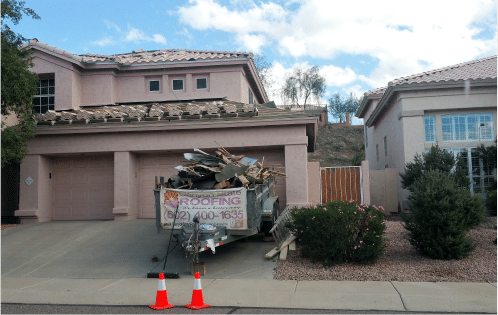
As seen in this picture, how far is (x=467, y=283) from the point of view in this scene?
7.11 metres

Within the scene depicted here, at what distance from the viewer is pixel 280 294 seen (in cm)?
683

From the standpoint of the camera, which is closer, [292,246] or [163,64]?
[292,246]

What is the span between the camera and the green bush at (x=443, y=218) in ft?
27.0

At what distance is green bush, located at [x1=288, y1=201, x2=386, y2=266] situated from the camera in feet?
27.2

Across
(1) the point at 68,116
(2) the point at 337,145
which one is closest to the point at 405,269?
(1) the point at 68,116

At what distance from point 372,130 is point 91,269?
18834mm

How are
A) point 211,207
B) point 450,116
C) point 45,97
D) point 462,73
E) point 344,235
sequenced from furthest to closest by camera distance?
point 45,97, point 462,73, point 450,116, point 211,207, point 344,235

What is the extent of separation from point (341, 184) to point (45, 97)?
40.7 ft

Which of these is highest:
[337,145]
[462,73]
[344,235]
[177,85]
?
[177,85]

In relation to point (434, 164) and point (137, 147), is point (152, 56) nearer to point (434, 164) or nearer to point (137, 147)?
point (137, 147)

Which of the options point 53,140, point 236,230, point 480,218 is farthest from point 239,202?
point 53,140

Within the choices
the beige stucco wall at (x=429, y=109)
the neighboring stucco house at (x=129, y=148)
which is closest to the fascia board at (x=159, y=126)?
the neighboring stucco house at (x=129, y=148)

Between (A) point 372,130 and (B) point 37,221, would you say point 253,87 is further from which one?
(B) point 37,221

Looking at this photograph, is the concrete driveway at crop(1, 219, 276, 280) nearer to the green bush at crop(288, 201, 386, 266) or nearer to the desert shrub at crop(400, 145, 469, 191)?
the green bush at crop(288, 201, 386, 266)
